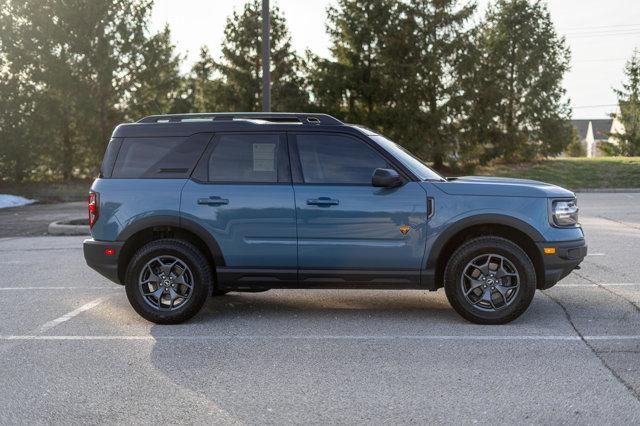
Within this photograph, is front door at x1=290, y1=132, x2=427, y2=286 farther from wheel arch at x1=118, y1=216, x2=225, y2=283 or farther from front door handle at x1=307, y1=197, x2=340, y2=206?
wheel arch at x1=118, y1=216, x2=225, y2=283

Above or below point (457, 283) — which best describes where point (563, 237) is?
above

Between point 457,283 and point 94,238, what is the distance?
3394 millimetres

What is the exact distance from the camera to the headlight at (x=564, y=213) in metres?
6.34

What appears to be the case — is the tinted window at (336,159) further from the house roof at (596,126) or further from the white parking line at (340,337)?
the house roof at (596,126)

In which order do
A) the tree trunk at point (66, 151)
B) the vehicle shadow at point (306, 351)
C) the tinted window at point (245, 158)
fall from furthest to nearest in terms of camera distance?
1. the tree trunk at point (66, 151)
2. the tinted window at point (245, 158)
3. the vehicle shadow at point (306, 351)

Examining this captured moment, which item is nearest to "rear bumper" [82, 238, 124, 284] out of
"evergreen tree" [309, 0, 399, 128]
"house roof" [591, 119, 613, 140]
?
"evergreen tree" [309, 0, 399, 128]

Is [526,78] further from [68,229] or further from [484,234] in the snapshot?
[484,234]

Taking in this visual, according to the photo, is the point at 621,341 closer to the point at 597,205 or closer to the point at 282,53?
the point at 597,205

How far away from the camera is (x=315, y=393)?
14.9 ft

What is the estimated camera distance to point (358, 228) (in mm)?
6332

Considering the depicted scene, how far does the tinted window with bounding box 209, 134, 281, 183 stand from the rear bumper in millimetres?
1111

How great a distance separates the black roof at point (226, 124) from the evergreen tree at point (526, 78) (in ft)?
104

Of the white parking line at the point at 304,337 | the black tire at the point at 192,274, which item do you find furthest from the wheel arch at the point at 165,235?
the white parking line at the point at 304,337

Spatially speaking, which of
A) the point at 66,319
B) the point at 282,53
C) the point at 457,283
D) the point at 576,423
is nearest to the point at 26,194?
the point at 282,53
